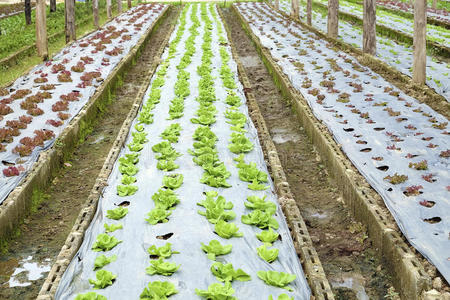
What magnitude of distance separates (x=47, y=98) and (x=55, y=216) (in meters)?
4.65

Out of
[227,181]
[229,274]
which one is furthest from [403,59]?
[229,274]

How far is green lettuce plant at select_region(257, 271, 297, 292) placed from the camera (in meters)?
4.71

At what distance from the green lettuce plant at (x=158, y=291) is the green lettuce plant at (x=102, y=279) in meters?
0.44

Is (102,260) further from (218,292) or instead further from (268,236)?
(268,236)

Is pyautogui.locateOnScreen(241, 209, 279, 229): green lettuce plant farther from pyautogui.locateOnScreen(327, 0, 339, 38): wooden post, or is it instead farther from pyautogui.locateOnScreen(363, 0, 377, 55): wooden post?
→ pyautogui.locateOnScreen(327, 0, 339, 38): wooden post

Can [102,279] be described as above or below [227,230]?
below

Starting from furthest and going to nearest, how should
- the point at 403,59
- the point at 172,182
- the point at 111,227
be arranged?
the point at 403,59 → the point at 172,182 → the point at 111,227

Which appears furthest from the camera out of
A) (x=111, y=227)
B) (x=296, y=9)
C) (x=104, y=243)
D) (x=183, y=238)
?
(x=296, y=9)

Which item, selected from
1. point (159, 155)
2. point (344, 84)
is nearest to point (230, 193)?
point (159, 155)

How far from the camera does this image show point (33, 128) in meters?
9.26

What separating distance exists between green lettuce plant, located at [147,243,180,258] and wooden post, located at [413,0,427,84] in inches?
341

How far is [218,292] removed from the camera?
4.42 metres

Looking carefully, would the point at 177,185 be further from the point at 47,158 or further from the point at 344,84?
the point at 344,84

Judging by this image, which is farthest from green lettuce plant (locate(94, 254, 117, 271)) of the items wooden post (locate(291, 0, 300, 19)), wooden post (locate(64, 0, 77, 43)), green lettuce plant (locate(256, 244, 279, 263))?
wooden post (locate(291, 0, 300, 19))
